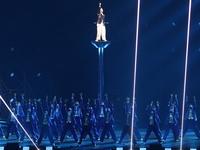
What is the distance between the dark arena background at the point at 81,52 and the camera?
19.5 metres

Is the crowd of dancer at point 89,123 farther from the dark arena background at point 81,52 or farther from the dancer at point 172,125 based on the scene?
the dark arena background at point 81,52

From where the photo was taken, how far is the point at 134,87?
19.1 m

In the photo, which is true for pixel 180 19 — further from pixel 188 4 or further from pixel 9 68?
pixel 9 68

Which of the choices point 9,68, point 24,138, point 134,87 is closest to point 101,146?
point 24,138

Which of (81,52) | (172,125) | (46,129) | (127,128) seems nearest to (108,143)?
(127,128)

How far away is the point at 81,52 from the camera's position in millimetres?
19750

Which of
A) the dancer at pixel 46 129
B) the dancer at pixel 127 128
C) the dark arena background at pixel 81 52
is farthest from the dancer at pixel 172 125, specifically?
the dark arena background at pixel 81 52

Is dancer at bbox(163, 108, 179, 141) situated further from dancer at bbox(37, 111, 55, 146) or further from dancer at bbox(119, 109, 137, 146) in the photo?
dancer at bbox(37, 111, 55, 146)

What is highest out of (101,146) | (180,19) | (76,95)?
(180,19)

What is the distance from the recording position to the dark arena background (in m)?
19.5

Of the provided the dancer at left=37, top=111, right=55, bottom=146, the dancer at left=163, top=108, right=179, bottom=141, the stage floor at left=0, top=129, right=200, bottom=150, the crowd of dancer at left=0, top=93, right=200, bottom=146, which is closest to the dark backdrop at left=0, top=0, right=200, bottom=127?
the crowd of dancer at left=0, top=93, right=200, bottom=146

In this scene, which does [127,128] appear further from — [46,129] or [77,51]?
[77,51]

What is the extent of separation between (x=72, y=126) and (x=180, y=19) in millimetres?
7674

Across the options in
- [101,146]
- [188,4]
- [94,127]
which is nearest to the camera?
[101,146]
